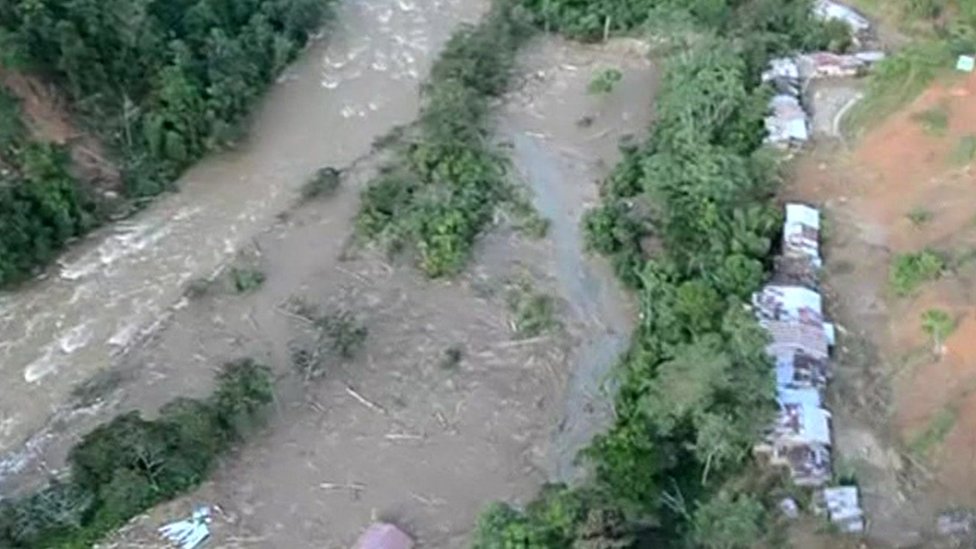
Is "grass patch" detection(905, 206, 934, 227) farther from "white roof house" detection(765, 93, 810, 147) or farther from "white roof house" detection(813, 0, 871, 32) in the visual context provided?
"white roof house" detection(813, 0, 871, 32)

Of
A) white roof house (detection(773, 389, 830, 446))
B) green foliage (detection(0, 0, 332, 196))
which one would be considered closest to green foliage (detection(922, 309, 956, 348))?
white roof house (detection(773, 389, 830, 446))

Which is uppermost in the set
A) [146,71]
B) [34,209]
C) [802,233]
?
[146,71]

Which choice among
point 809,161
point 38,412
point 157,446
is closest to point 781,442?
point 809,161

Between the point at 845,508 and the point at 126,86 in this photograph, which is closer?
the point at 845,508

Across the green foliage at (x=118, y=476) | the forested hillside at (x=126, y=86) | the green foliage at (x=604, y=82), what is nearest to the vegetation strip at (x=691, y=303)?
the green foliage at (x=604, y=82)

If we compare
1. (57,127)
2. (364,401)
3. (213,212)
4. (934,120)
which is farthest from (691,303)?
(57,127)

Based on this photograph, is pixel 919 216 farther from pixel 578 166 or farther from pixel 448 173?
pixel 448 173

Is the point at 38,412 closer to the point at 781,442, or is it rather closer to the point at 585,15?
the point at 781,442
